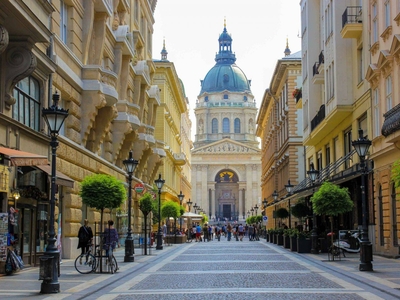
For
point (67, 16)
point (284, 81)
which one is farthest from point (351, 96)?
point (284, 81)

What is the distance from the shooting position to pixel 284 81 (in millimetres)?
64438

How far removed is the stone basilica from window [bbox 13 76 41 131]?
400ft

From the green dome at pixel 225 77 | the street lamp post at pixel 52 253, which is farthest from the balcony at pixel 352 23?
the green dome at pixel 225 77

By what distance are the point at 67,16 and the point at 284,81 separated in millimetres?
39296

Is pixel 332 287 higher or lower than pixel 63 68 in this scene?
lower

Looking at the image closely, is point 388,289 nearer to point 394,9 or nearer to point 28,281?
point 28,281

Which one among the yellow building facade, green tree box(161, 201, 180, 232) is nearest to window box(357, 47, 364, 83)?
the yellow building facade

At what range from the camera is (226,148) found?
15300 centimetres

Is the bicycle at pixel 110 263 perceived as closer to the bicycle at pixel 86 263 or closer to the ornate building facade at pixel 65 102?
the bicycle at pixel 86 263

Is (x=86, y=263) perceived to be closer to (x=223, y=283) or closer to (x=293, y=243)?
(x=223, y=283)

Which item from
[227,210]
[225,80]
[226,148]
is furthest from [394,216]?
[225,80]

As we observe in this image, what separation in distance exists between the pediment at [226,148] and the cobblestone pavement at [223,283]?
12811 cm

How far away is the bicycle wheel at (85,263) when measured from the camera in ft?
67.7

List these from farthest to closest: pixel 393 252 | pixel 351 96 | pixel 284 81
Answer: pixel 284 81 < pixel 351 96 < pixel 393 252
